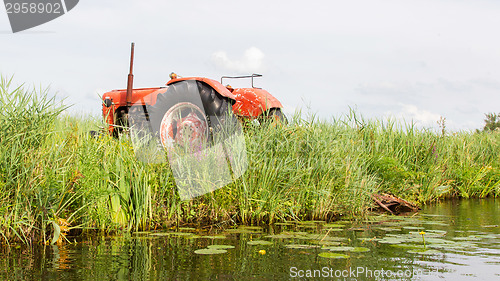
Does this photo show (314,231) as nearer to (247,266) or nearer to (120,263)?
(247,266)

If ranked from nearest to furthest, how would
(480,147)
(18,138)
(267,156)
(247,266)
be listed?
(247,266) < (18,138) < (267,156) < (480,147)

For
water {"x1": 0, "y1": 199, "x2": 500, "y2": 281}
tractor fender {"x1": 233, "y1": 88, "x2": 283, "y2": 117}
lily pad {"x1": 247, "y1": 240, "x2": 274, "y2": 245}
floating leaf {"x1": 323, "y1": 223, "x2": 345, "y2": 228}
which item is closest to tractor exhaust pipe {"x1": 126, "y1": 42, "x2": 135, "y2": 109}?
tractor fender {"x1": 233, "y1": 88, "x2": 283, "y2": 117}

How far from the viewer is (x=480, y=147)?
38.8 ft

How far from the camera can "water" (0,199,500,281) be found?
368 cm

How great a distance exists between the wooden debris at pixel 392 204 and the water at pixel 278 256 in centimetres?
164

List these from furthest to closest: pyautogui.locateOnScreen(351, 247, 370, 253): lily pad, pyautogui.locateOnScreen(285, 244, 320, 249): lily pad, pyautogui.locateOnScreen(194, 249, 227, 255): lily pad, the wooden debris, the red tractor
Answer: the red tractor
the wooden debris
pyautogui.locateOnScreen(285, 244, 320, 249): lily pad
pyautogui.locateOnScreen(351, 247, 370, 253): lily pad
pyautogui.locateOnScreen(194, 249, 227, 255): lily pad

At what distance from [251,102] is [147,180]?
3986 mm

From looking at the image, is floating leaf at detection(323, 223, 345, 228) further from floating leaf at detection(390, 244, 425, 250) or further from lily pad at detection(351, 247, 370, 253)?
lily pad at detection(351, 247, 370, 253)

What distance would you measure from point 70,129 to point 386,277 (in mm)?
4038

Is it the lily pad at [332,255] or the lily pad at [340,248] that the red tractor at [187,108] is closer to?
the lily pad at [340,248]

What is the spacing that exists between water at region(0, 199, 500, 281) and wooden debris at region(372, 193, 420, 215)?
5.37 feet

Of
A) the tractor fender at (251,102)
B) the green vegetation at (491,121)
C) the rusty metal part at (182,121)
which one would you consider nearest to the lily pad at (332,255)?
the rusty metal part at (182,121)

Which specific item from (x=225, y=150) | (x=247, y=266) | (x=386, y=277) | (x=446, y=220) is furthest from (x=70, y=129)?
(x=446, y=220)

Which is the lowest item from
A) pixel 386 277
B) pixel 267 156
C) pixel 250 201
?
pixel 386 277
